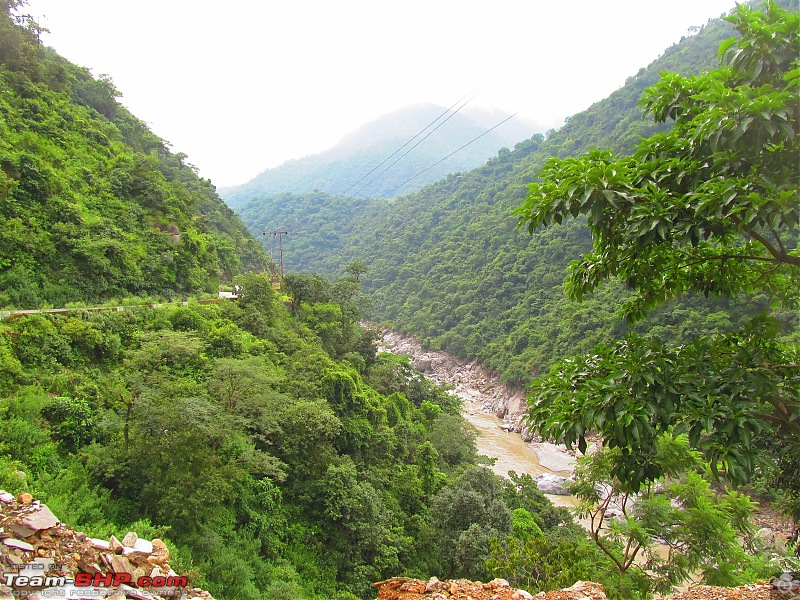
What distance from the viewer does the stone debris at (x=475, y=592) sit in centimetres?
495

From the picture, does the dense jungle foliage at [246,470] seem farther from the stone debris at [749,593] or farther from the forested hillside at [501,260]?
the forested hillside at [501,260]

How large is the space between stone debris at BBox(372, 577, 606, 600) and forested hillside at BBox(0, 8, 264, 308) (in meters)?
11.0

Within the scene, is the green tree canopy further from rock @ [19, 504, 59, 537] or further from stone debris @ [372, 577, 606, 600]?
rock @ [19, 504, 59, 537]

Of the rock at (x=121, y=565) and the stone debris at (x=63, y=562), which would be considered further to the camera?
the rock at (x=121, y=565)

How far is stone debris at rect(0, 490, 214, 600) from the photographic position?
12.0 feet

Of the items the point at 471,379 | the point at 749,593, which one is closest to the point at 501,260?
the point at 471,379

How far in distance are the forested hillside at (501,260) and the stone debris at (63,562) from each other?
15.5 metres

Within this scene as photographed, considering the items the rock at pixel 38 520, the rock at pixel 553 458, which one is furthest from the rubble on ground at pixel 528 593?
the rock at pixel 553 458

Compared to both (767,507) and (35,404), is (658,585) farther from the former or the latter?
(767,507)

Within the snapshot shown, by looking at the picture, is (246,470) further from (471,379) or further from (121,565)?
(471,379)

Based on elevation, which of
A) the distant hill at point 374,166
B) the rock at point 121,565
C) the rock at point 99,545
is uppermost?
the distant hill at point 374,166

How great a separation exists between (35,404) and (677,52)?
208 ft

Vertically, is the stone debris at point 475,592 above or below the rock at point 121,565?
below

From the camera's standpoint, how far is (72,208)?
42.8 ft
